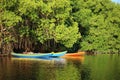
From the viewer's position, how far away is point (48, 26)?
191ft

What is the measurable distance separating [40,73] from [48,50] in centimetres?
2981

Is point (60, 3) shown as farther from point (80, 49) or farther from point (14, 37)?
point (80, 49)

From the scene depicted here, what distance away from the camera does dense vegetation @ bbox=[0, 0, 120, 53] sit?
53.4 metres

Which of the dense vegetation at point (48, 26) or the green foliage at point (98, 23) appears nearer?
the dense vegetation at point (48, 26)

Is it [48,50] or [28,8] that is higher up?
[28,8]

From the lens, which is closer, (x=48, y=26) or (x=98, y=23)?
(x=48, y=26)

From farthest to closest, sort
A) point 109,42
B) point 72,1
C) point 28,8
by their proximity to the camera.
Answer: point 109,42
point 72,1
point 28,8

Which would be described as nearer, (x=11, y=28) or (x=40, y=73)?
(x=40, y=73)

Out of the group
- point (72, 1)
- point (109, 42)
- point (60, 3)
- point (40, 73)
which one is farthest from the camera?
point (109, 42)

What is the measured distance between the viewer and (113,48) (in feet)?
266

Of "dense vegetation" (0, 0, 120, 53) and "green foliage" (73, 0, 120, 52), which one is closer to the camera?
"dense vegetation" (0, 0, 120, 53)

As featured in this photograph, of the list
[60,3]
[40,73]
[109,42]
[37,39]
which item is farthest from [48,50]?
[40,73]

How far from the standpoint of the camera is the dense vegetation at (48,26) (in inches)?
2103

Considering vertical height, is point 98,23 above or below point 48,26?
above
